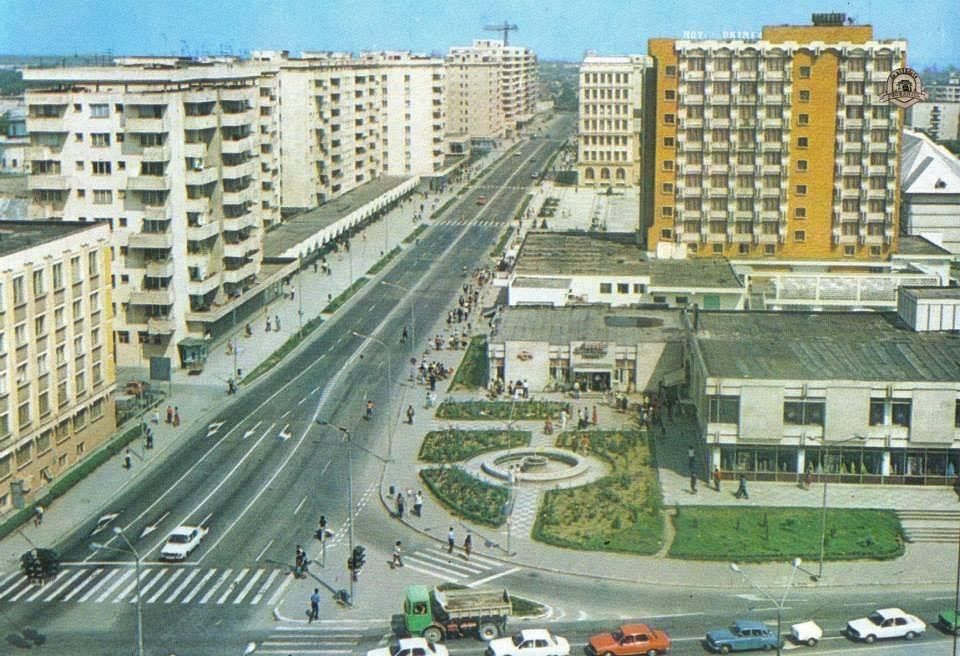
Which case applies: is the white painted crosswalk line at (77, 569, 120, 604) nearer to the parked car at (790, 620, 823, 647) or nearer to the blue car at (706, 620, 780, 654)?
the blue car at (706, 620, 780, 654)

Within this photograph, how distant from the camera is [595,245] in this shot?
135000mm

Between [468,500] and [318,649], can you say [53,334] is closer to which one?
[468,500]

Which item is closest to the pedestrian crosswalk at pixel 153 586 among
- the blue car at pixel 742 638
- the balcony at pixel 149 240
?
the blue car at pixel 742 638

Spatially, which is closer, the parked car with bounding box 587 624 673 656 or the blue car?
the parked car with bounding box 587 624 673 656

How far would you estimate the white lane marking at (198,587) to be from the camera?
206ft

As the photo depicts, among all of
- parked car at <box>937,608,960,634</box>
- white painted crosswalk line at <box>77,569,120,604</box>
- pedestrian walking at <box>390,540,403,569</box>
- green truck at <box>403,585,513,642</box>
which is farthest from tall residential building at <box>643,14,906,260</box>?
green truck at <box>403,585,513,642</box>

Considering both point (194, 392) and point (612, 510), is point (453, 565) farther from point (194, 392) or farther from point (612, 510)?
point (194, 392)

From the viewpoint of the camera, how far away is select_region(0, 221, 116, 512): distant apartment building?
7456 cm

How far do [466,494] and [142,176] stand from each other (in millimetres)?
42079

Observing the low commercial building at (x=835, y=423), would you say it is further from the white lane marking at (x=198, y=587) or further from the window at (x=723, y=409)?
the white lane marking at (x=198, y=587)

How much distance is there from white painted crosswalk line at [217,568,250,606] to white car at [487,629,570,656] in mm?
14001

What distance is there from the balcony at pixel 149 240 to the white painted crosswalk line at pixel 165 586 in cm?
4283

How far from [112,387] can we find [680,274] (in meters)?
51.7

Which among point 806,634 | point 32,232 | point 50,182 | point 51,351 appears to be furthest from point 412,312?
point 806,634
